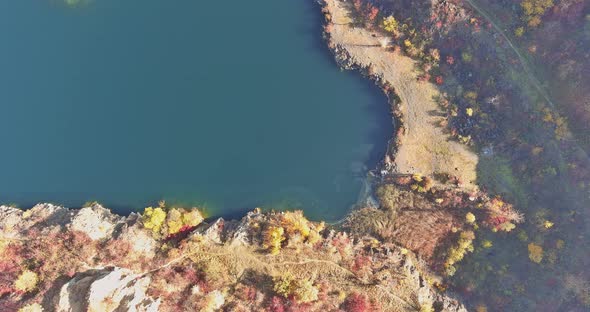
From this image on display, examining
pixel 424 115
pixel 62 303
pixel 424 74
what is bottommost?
pixel 62 303

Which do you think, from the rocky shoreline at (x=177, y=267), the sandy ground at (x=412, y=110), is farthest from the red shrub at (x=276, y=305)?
the sandy ground at (x=412, y=110)

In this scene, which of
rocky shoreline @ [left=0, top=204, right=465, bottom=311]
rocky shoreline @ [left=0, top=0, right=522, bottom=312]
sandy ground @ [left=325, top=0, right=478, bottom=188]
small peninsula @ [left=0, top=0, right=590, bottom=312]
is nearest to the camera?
rocky shoreline @ [left=0, top=204, right=465, bottom=311]

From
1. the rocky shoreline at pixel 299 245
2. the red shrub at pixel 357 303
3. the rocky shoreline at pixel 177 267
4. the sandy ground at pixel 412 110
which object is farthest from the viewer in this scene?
the sandy ground at pixel 412 110

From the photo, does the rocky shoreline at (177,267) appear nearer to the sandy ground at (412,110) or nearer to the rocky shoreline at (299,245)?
the rocky shoreline at (299,245)

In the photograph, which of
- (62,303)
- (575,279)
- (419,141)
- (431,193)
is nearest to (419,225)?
(431,193)

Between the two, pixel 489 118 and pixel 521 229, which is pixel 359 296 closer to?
pixel 521 229

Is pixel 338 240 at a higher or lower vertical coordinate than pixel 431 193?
lower

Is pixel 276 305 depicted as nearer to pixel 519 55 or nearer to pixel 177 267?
pixel 177 267

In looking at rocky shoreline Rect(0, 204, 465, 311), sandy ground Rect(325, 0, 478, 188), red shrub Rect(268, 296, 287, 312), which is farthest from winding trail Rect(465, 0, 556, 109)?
red shrub Rect(268, 296, 287, 312)

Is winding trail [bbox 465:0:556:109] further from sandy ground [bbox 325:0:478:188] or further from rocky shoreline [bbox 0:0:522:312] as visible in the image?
rocky shoreline [bbox 0:0:522:312]
